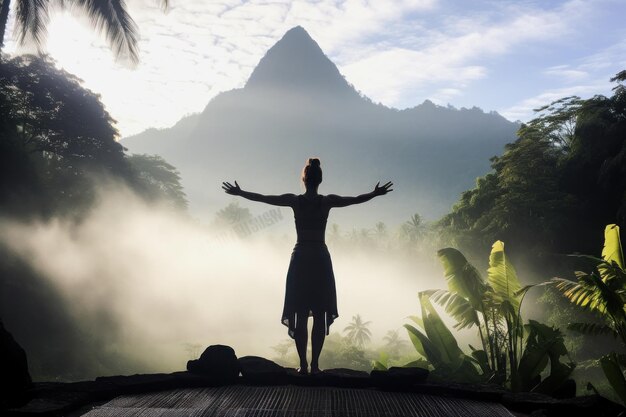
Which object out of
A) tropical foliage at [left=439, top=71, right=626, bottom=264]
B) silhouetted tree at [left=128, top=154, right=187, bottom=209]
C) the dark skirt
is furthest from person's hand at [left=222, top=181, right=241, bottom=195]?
silhouetted tree at [left=128, top=154, right=187, bottom=209]

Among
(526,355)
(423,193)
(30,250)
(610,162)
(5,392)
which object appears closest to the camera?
(5,392)

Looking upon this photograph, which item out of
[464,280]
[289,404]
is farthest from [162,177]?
[289,404]

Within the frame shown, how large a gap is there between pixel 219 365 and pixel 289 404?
125cm

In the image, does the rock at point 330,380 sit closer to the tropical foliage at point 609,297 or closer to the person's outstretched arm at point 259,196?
the person's outstretched arm at point 259,196

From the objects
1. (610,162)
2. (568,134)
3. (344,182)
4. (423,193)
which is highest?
(344,182)

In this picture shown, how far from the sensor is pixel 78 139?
96.9 ft

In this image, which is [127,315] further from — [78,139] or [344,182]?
[344,182]

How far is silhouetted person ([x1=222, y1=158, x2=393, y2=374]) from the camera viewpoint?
5480 mm

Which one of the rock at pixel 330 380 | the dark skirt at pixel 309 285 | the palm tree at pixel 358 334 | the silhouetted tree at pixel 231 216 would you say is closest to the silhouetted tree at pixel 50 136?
the dark skirt at pixel 309 285

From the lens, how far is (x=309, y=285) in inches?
216

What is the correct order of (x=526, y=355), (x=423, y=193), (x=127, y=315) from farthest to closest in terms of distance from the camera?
1. (x=423, y=193)
2. (x=127, y=315)
3. (x=526, y=355)

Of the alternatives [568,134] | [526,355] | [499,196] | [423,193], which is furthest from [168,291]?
[423,193]

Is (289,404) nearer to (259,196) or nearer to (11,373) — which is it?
(259,196)

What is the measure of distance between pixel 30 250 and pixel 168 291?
52.6 feet
